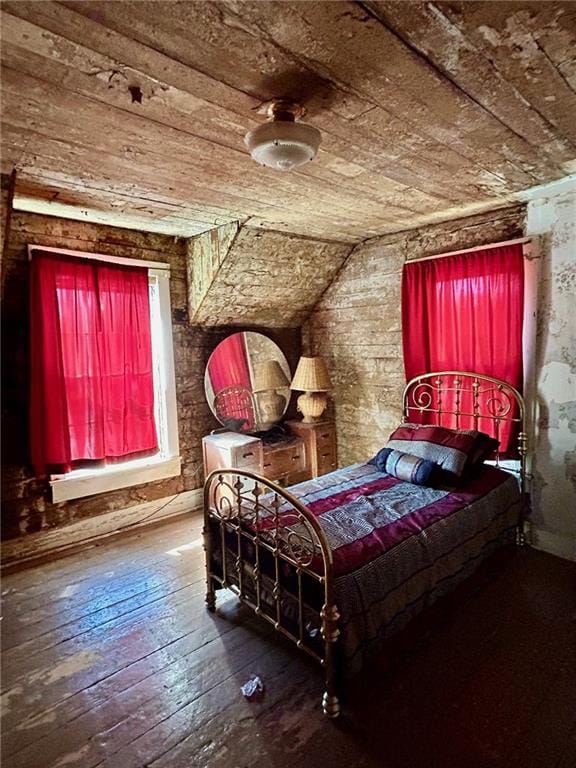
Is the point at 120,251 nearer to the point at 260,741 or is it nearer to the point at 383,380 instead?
the point at 383,380

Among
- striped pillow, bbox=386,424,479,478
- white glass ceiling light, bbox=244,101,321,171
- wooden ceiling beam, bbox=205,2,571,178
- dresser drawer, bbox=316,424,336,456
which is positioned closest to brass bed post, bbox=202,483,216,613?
striped pillow, bbox=386,424,479,478

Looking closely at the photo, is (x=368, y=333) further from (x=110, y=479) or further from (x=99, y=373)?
(x=110, y=479)

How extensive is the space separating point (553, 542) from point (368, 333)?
6.99 ft

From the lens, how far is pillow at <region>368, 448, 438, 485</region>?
8.77ft

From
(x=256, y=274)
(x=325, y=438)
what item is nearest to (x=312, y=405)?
(x=325, y=438)

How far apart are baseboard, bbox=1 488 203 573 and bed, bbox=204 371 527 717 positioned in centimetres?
128

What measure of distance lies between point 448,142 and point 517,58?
55 centimetres

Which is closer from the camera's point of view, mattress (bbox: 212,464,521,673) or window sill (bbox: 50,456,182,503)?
mattress (bbox: 212,464,521,673)

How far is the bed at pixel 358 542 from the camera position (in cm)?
176

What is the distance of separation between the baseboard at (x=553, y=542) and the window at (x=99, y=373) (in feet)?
9.06

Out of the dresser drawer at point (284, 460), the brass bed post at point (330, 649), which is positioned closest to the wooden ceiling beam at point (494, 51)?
the brass bed post at point (330, 649)

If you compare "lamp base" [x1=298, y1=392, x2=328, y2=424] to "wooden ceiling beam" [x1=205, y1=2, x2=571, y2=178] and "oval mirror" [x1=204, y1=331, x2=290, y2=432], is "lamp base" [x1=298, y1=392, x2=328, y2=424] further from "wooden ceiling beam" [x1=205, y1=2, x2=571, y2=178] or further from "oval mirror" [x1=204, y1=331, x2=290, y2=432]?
Answer: "wooden ceiling beam" [x1=205, y1=2, x2=571, y2=178]

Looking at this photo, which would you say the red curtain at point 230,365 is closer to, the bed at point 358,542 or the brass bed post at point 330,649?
the bed at point 358,542

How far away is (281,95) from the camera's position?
1463 millimetres
